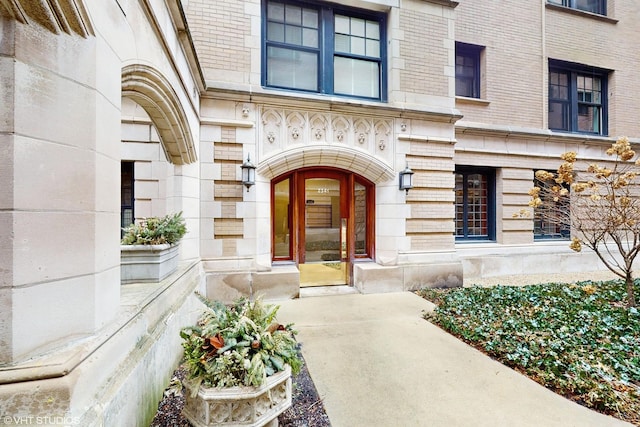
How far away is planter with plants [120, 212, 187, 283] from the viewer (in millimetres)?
3027

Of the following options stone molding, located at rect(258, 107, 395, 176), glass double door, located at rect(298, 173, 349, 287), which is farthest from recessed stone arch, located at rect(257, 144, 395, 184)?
glass double door, located at rect(298, 173, 349, 287)

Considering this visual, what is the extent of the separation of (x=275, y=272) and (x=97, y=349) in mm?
4262

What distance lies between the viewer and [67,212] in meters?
1.61

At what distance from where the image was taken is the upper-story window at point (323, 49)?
20.3 feet

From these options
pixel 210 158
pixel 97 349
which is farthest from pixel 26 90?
pixel 210 158

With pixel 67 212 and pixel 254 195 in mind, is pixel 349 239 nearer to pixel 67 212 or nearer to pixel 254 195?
pixel 254 195

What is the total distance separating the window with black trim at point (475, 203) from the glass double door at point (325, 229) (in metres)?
3.78

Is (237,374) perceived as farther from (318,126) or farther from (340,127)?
(340,127)

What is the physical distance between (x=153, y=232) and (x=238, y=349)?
1.90m

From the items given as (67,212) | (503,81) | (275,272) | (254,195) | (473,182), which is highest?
(503,81)

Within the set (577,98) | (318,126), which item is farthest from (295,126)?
(577,98)

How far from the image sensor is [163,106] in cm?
350

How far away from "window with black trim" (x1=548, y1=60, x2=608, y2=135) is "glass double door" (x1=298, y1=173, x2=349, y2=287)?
7.87 meters

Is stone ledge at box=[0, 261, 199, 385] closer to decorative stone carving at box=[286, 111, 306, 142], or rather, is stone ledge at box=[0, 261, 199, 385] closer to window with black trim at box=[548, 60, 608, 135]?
decorative stone carving at box=[286, 111, 306, 142]
